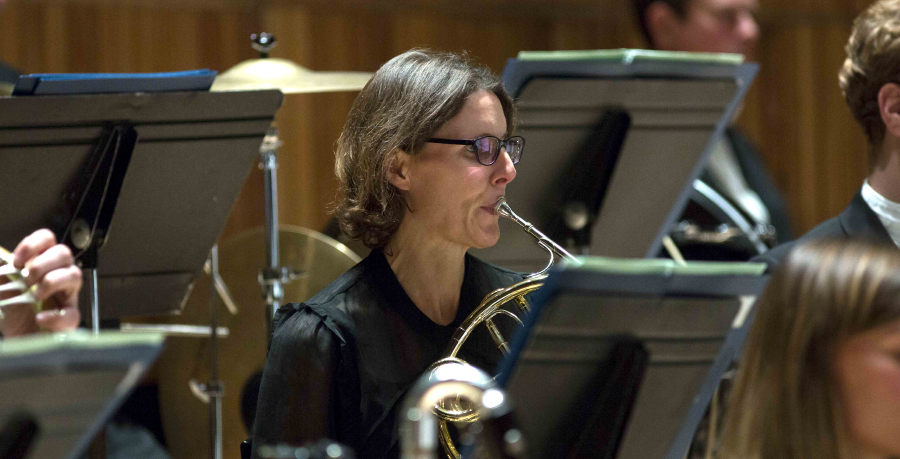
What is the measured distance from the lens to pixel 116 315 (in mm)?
2355

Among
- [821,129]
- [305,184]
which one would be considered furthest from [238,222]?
[821,129]

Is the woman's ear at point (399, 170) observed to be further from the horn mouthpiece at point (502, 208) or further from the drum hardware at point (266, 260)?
the drum hardware at point (266, 260)

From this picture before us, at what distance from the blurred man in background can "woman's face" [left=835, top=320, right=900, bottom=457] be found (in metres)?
2.30

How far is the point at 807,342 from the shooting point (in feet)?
3.72

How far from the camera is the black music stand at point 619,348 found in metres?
1.08

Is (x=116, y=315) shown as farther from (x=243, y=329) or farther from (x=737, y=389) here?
(x=737, y=389)

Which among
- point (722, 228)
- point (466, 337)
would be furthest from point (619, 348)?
point (722, 228)

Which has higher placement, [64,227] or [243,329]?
[64,227]

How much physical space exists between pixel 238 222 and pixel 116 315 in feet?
5.79

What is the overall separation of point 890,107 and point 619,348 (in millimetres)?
1171

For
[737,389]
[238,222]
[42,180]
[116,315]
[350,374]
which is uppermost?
[737,389]

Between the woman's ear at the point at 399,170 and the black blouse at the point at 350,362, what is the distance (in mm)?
146

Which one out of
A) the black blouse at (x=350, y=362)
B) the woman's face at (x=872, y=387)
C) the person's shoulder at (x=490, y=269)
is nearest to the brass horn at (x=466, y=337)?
the black blouse at (x=350, y=362)

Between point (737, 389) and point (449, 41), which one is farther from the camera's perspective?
point (449, 41)
